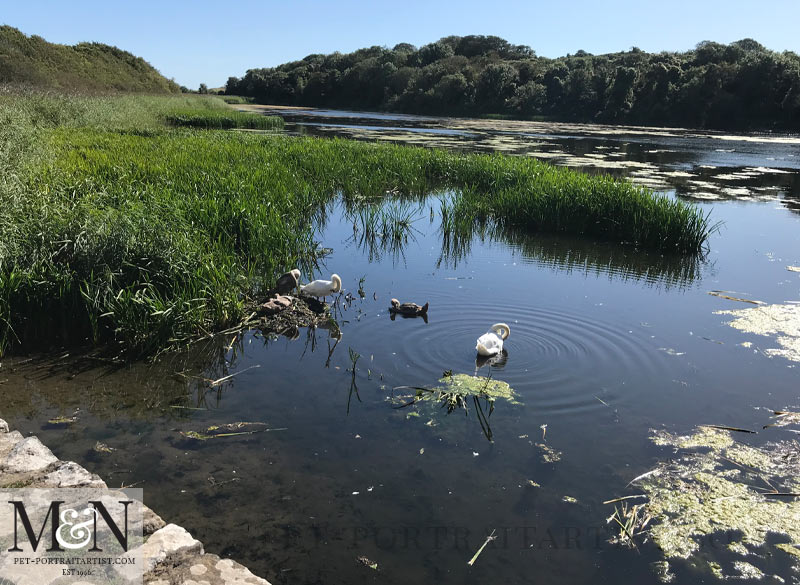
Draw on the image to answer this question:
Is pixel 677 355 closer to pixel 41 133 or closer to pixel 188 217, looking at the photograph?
pixel 188 217

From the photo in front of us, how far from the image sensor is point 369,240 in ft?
37.9

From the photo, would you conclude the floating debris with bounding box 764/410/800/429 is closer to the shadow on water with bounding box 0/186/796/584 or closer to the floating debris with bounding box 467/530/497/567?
the shadow on water with bounding box 0/186/796/584

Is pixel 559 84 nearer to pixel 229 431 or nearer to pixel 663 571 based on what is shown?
pixel 229 431

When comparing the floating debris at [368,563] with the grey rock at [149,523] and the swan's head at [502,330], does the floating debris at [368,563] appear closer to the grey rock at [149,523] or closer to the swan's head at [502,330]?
the grey rock at [149,523]

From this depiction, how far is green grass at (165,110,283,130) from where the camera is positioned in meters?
32.8

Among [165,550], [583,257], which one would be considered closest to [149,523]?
[165,550]

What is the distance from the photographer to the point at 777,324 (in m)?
7.57

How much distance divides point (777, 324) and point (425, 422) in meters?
5.38

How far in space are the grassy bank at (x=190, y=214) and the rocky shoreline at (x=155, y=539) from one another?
2450 mm

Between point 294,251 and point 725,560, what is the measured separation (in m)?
7.38

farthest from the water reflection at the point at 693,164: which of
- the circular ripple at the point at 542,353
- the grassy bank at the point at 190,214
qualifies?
the circular ripple at the point at 542,353

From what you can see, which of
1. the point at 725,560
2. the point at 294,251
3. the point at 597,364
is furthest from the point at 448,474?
the point at 294,251

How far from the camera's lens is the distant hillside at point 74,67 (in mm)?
37562

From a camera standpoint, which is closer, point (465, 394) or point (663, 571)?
point (663, 571)
